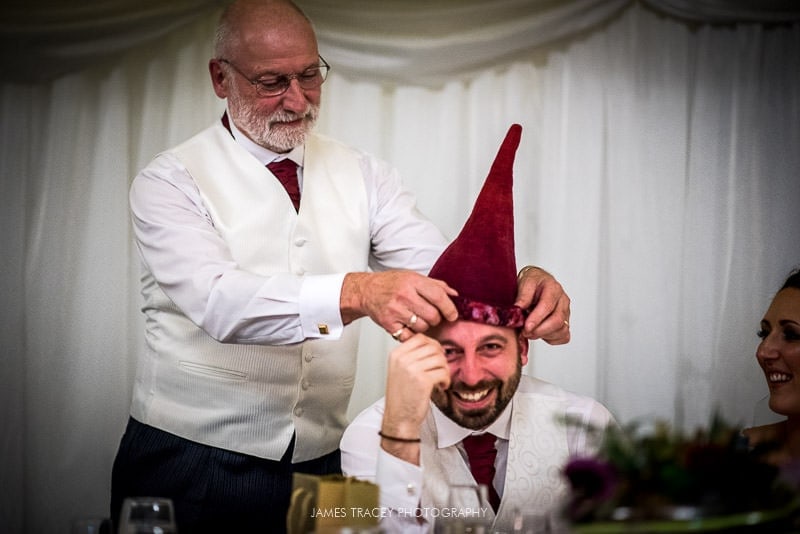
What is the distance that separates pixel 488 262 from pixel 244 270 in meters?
0.66

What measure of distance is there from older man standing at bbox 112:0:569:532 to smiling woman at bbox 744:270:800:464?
2.45ft

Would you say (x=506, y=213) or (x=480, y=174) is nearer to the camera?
(x=506, y=213)

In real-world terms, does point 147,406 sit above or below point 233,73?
below

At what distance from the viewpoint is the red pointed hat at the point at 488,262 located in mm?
2379

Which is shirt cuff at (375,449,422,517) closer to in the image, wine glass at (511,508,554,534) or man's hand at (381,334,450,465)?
man's hand at (381,334,450,465)

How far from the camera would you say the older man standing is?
2.70m

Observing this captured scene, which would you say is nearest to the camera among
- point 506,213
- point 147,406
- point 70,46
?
point 506,213

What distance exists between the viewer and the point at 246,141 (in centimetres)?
287

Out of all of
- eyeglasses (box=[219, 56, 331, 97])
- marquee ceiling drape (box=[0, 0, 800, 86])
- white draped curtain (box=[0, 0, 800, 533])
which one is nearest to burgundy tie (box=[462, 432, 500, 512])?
eyeglasses (box=[219, 56, 331, 97])

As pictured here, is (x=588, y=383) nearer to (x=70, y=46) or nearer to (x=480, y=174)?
(x=480, y=174)

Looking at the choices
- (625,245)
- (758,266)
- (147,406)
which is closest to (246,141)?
(147,406)

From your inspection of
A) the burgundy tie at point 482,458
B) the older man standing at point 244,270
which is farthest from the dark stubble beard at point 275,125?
the burgundy tie at point 482,458

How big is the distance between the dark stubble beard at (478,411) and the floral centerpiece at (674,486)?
2.87ft

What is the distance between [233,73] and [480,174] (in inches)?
64.6
